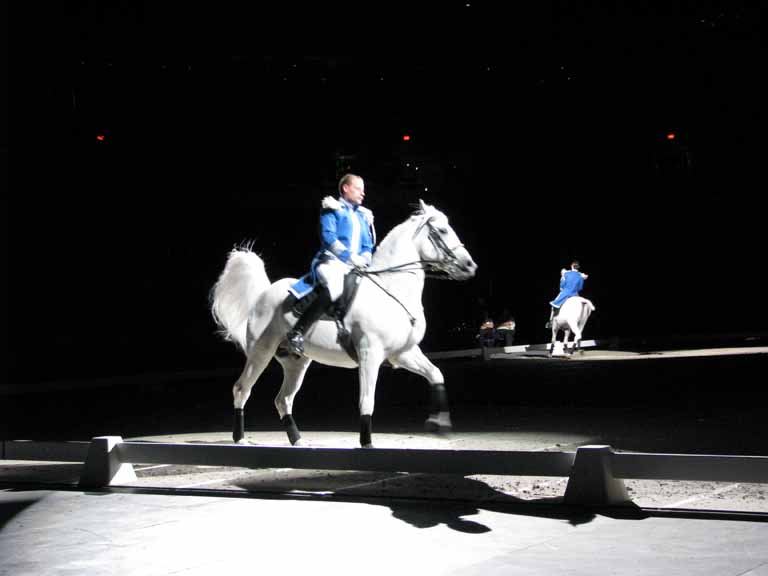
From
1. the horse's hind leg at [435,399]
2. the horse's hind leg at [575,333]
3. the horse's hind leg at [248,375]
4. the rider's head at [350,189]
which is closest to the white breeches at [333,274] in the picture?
the rider's head at [350,189]

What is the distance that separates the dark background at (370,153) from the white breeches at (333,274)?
46.8 ft

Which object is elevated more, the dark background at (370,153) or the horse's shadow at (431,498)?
the dark background at (370,153)

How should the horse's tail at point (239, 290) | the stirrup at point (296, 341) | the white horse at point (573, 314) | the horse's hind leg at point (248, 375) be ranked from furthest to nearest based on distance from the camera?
the white horse at point (573, 314), the horse's tail at point (239, 290), the horse's hind leg at point (248, 375), the stirrup at point (296, 341)

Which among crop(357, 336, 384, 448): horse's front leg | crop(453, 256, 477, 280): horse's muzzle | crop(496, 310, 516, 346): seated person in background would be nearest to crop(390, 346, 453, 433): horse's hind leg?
crop(357, 336, 384, 448): horse's front leg

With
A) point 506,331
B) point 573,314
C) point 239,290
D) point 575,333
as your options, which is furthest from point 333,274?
point 506,331

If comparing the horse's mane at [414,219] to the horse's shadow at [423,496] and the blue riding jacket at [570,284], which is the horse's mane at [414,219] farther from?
the blue riding jacket at [570,284]

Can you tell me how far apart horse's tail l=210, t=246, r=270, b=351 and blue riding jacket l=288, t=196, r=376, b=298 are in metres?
1.11

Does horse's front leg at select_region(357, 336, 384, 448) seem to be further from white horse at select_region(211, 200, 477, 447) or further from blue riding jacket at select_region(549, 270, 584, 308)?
blue riding jacket at select_region(549, 270, 584, 308)

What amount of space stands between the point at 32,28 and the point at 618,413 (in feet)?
48.3

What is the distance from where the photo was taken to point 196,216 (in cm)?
2902

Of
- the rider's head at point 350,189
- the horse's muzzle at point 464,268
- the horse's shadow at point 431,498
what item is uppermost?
the rider's head at point 350,189

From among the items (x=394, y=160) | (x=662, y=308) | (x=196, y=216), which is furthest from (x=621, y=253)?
(x=196, y=216)

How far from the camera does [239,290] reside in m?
11.1

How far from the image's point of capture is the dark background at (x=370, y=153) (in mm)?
24109
